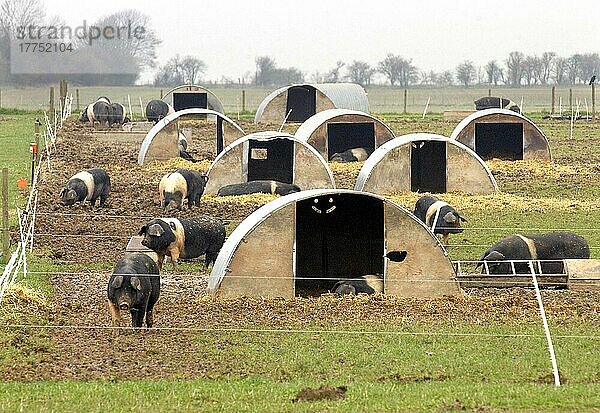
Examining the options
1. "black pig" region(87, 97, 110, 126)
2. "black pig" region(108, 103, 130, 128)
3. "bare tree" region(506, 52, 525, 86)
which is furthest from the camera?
"bare tree" region(506, 52, 525, 86)

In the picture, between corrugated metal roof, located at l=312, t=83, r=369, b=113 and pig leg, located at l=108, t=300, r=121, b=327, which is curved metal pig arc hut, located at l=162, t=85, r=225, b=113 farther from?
pig leg, located at l=108, t=300, r=121, b=327

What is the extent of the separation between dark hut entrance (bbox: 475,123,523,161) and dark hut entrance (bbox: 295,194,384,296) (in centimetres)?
1795

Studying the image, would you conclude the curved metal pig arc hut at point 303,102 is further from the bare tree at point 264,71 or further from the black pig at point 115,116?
the bare tree at point 264,71

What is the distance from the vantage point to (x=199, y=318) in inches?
503

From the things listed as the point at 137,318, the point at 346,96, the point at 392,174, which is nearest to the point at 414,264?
the point at 137,318

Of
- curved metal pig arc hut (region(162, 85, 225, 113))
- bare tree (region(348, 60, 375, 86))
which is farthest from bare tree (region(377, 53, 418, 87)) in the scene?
curved metal pig arc hut (region(162, 85, 225, 113))

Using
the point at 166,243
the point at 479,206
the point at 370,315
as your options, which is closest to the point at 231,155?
the point at 479,206

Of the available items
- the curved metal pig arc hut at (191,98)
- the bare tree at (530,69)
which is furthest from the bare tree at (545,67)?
the curved metal pig arc hut at (191,98)

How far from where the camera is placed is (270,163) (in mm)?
26766

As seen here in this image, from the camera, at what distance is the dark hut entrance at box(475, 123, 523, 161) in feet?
107

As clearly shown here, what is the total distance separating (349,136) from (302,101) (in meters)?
16.9

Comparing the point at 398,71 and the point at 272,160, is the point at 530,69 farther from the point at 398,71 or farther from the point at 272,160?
the point at 272,160

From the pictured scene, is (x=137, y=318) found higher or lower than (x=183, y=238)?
lower

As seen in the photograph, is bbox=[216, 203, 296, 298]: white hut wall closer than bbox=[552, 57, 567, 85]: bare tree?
Result: Yes
